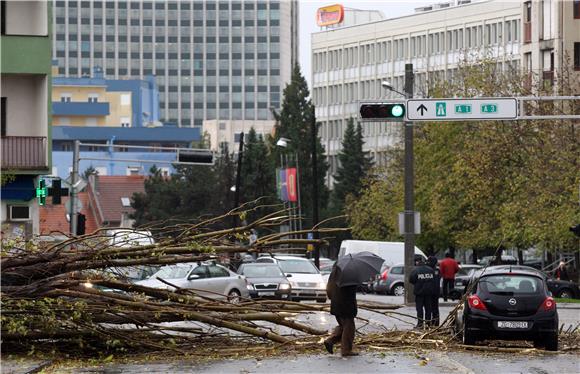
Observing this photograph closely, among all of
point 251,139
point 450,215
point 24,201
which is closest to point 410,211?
point 24,201

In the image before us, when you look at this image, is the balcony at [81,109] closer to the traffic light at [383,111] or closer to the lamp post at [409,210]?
the lamp post at [409,210]

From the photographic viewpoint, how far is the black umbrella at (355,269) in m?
21.3

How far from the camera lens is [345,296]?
2144 cm

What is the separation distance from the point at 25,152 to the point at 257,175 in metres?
57.7

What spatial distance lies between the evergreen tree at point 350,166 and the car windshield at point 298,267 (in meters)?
70.3

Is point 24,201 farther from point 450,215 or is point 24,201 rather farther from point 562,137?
point 450,215

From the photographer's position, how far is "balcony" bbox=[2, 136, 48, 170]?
4816 cm

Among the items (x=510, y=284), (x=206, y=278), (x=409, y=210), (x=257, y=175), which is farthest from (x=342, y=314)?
(x=257, y=175)

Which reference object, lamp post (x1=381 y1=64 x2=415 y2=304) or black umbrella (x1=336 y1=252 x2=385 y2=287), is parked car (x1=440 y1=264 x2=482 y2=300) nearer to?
lamp post (x1=381 y1=64 x2=415 y2=304)

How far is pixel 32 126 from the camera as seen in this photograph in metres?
49.8

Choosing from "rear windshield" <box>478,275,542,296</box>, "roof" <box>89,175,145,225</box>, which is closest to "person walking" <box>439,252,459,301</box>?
"rear windshield" <box>478,275,542,296</box>

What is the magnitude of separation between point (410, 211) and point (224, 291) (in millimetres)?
6556

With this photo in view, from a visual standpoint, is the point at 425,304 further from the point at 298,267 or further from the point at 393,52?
the point at 393,52

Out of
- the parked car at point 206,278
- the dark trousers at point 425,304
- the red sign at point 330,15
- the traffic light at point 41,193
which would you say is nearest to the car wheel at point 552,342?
the dark trousers at point 425,304
